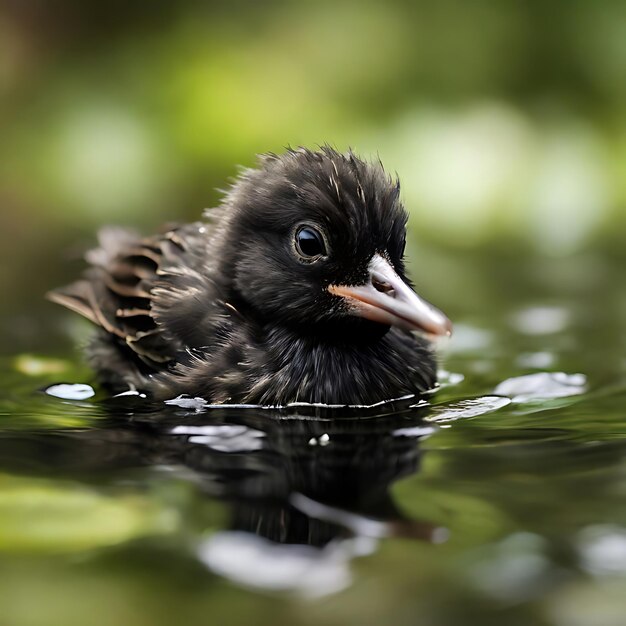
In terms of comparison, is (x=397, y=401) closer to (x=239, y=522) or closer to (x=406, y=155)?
(x=239, y=522)

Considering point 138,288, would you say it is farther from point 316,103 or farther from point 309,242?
point 316,103

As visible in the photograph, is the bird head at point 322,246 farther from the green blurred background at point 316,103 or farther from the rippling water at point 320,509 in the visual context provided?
the green blurred background at point 316,103

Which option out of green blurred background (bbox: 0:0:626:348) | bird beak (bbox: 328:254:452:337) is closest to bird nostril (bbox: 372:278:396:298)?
bird beak (bbox: 328:254:452:337)

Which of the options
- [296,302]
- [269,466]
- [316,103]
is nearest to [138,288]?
[296,302]

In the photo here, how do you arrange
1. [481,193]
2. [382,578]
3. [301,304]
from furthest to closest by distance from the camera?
[481,193], [301,304], [382,578]

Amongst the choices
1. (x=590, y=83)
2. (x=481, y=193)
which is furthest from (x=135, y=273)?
(x=590, y=83)

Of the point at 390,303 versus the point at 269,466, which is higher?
the point at 390,303
